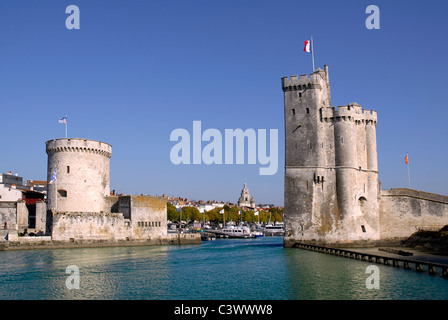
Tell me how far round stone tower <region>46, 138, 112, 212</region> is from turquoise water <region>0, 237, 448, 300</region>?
42.8 feet

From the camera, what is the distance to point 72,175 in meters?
47.5

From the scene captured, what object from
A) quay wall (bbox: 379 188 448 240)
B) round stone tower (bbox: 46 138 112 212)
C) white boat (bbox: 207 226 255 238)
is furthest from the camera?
white boat (bbox: 207 226 255 238)

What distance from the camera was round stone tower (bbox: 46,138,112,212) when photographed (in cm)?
4722

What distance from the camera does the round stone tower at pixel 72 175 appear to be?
47.2 meters

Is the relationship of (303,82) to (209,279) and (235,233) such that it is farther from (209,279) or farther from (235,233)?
(235,233)

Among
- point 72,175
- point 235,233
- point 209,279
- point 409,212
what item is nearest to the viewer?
point 209,279

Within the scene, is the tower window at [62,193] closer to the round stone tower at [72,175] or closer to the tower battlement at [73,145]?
the round stone tower at [72,175]

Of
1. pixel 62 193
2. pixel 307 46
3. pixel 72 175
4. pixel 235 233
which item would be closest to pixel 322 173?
pixel 307 46

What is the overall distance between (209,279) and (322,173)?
19.8 metres

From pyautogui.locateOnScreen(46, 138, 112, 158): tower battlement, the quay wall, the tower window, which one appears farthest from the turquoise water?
pyautogui.locateOnScreen(46, 138, 112, 158): tower battlement

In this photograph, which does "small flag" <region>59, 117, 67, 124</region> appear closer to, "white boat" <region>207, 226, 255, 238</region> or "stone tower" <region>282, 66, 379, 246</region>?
"stone tower" <region>282, 66, 379, 246</region>
